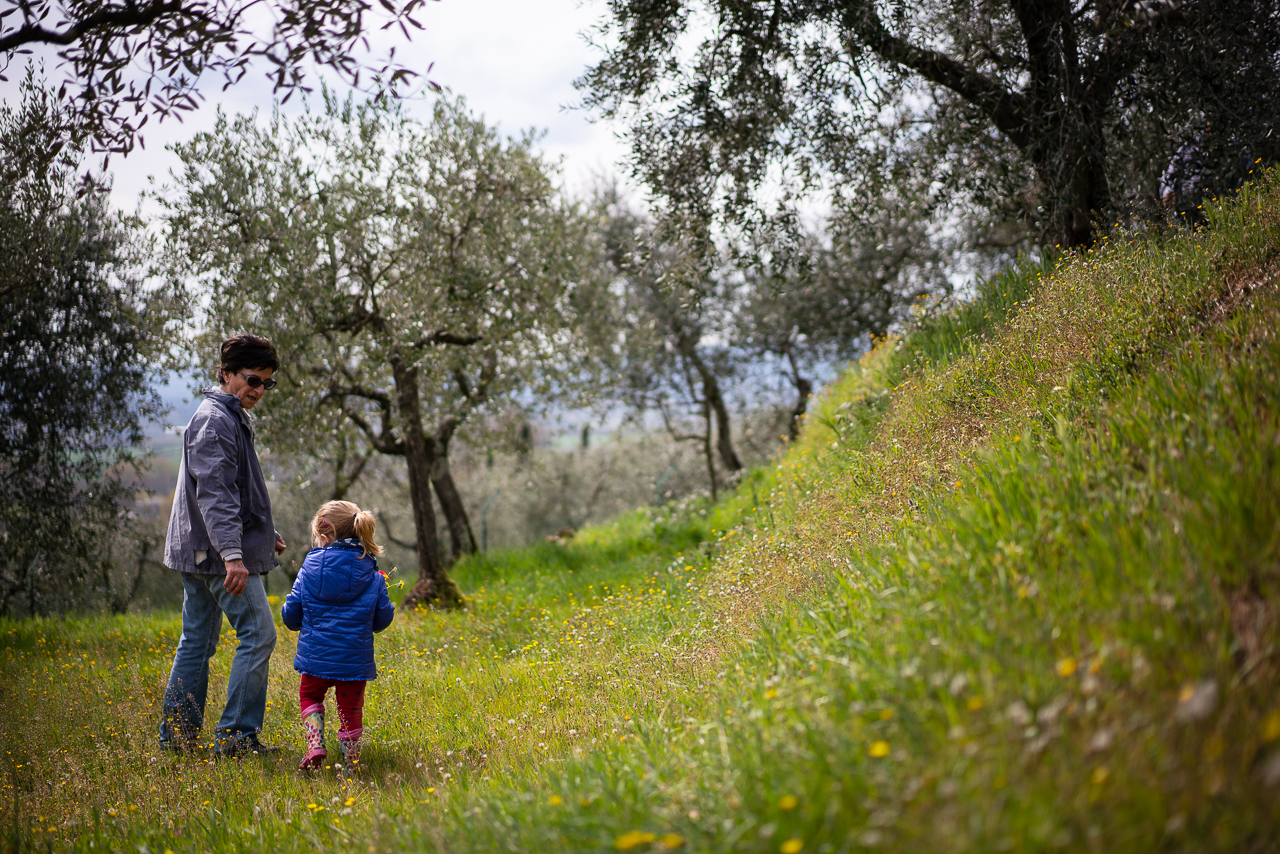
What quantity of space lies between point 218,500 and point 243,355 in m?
1.07

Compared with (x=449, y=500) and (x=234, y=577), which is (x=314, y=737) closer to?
(x=234, y=577)

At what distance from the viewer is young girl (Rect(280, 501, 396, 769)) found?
4363 mm

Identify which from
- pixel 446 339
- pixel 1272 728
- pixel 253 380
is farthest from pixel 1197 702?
pixel 446 339

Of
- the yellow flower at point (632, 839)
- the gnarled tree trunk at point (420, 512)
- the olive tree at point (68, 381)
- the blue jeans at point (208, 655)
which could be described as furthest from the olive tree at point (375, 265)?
the yellow flower at point (632, 839)

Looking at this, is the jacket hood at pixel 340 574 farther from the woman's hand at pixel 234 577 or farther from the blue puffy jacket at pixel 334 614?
the woman's hand at pixel 234 577

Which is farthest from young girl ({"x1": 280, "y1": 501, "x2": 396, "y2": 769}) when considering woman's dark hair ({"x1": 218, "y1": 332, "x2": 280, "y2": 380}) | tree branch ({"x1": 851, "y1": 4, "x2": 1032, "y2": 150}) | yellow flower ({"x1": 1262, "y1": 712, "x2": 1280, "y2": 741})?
tree branch ({"x1": 851, "y1": 4, "x2": 1032, "y2": 150})

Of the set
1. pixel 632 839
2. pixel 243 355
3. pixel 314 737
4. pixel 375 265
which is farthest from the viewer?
pixel 375 265

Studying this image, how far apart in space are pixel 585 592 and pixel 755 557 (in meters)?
3.29

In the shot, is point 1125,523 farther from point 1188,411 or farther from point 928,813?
point 928,813

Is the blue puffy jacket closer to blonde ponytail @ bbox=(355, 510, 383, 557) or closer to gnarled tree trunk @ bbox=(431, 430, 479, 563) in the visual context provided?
blonde ponytail @ bbox=(355, 510, 383, 557)

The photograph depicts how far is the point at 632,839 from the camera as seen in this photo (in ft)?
6.68

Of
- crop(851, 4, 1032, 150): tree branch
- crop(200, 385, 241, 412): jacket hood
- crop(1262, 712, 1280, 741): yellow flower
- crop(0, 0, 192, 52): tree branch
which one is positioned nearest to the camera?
crop(1262, 712, 1280, 741): yellow flower

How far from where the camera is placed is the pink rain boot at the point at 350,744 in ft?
13.8

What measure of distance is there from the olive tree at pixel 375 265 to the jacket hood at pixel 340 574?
4809 millimetres
